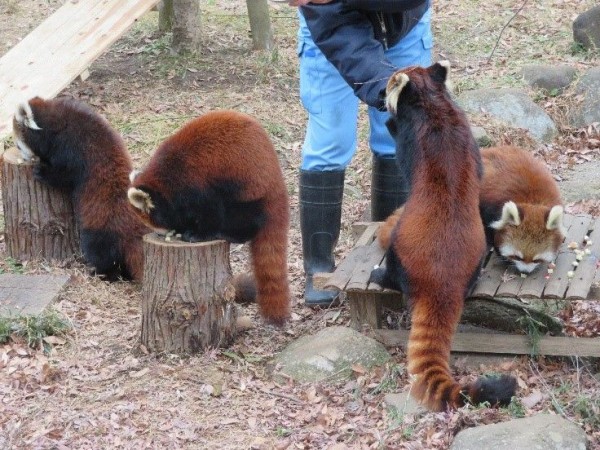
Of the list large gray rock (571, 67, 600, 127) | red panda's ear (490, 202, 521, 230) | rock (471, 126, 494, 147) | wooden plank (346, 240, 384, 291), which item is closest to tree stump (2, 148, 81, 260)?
wooden plank (346, 240, 384, 291)

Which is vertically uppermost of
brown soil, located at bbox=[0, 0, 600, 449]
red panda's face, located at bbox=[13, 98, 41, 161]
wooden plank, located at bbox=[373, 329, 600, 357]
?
red panda's face, located at bbox=[13, 98, 41, 161]

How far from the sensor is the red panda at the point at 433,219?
3.62 meters

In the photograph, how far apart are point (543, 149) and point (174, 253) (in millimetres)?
3978

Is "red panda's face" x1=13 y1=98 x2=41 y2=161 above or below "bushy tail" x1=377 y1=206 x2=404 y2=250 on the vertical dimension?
above

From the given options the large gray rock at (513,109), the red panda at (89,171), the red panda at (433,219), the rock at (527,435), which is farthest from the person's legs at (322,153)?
the large gray rock at (513,109)

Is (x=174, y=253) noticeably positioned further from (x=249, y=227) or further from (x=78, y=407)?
(x=78, y=407)

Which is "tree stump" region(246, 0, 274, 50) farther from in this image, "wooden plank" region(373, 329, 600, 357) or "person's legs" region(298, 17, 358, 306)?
"wooden plank" region(373, 329, 600, 357)

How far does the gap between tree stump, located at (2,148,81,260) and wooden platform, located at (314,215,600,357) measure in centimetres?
170

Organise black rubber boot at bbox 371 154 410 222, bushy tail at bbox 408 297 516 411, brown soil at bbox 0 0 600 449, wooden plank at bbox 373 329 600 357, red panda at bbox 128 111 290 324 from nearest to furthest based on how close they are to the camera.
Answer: bushy tail at bbox 408 297 516 411 < brown soil at bbox 0 0 600 449 < wooden plank at bbox 373 329 600 357 < red panda at bbox 128 111 290 324 < black rubber boot at bbox 371 154 410 222

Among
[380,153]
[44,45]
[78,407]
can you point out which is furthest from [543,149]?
[78,407]

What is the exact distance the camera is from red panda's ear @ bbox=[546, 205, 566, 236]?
3.96 m

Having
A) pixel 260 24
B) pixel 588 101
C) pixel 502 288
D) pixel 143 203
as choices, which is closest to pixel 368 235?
pixel 502 288

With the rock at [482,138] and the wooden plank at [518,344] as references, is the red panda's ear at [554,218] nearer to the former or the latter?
the wooden plank at [518,344]

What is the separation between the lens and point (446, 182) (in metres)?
3.71
